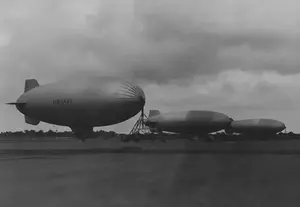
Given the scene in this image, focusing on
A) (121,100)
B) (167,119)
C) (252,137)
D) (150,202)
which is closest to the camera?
(150,202)

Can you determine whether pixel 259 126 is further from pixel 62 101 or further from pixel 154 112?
pixel 62 101

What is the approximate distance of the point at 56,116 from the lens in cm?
4853

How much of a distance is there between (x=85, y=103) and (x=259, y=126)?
354 feet

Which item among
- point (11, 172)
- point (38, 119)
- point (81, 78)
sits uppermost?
point (81, 78)

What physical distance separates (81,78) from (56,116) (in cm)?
589

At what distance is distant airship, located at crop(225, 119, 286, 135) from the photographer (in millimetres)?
141625

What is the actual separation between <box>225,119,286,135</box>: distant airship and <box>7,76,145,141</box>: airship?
102711 mm

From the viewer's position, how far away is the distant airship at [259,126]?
465 feet

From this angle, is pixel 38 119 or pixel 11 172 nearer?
pixel 11 172

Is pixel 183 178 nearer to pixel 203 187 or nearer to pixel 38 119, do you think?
pixel 203 187

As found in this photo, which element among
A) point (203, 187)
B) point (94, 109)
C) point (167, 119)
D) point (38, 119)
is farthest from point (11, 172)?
point (167, 119)

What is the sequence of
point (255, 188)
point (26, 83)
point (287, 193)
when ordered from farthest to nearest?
point (26, 83), point (255, 188), point (287, 193)

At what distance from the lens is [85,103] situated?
149ft

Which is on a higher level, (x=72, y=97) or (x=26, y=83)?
(x=26, y=83)
